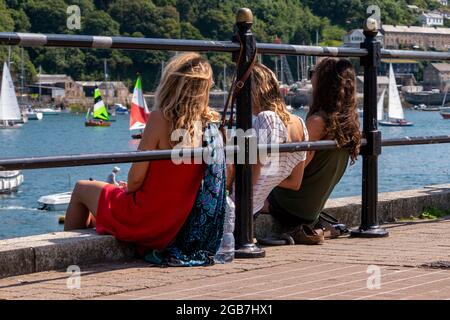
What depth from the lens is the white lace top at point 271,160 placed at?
21.5 ft

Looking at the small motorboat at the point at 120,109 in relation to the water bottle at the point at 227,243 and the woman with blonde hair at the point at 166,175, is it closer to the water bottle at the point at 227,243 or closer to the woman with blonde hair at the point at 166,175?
the water bottle at the point at 227,243

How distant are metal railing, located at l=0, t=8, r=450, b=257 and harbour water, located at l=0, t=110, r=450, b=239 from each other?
1391 inches

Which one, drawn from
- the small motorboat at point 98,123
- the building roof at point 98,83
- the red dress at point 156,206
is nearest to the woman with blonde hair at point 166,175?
the red dress at point 156,206

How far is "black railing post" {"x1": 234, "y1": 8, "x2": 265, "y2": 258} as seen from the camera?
6.05 m

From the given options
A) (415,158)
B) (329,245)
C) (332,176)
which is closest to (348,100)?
(332,176)

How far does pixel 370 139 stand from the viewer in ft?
23.5

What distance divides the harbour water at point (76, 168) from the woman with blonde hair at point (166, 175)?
36.9 metres

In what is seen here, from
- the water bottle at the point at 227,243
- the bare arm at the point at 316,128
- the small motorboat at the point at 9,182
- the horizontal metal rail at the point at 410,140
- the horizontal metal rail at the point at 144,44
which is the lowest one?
the small motorboat at the point at 9,182

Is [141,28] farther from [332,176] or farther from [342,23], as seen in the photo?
[332,176]

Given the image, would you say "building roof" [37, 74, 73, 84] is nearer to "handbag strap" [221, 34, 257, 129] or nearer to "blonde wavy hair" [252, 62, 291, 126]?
"blonde wavy hair" [252, 62, 291, 126]

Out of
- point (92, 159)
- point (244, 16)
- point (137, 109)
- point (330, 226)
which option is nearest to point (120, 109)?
point (137, 109)

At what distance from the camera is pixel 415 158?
92.8 meters

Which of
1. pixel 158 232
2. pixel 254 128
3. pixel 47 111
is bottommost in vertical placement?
pixel 47 111
